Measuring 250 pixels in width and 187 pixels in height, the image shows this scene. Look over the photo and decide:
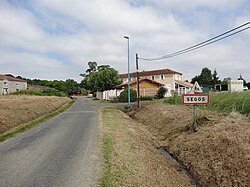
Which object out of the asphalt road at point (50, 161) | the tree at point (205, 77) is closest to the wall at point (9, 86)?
the asphalt road at point (50, 161)

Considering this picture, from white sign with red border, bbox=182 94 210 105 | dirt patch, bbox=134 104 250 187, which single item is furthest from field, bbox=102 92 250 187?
white sign with red border, bbox=182 94 210 105

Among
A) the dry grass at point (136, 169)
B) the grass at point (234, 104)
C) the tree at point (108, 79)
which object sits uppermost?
the tree at point (108, 79)

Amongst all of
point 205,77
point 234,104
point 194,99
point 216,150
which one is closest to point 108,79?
point 205,77

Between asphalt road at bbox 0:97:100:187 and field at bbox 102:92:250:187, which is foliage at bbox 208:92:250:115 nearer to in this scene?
field at bbox 102:92:250:187

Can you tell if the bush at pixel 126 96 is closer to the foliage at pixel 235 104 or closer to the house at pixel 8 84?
the foliage at pixel 235 104

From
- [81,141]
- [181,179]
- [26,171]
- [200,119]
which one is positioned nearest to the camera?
[26,171]

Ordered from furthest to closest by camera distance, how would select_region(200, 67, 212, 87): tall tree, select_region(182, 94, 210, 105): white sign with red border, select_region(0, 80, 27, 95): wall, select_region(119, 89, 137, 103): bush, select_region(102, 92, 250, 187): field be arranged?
select_region(200, 67, 212, 87): tall tree, select_region(0, 80, 27, 95): wall, select_region(119, 89, 137, 103): bush, select_region(182, 94, 210, 105): white sign with red border, select_region(102, 92, 250, 187): field

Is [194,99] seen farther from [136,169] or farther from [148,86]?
[148,86]

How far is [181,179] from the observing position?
5.79 m

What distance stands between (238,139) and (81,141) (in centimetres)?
544

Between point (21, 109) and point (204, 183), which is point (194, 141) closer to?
point (204, 183)

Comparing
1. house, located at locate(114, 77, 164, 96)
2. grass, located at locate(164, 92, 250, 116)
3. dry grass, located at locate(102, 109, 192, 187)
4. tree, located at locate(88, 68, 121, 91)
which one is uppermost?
tree, located at locate(88, 68, 121, 91)

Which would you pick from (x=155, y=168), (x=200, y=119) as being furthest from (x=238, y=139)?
Answer: (x=200, y=119)

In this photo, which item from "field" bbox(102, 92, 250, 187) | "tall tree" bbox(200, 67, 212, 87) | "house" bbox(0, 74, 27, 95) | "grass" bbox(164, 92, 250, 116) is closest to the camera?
"field" bbox(102, 92, 250, 187)
